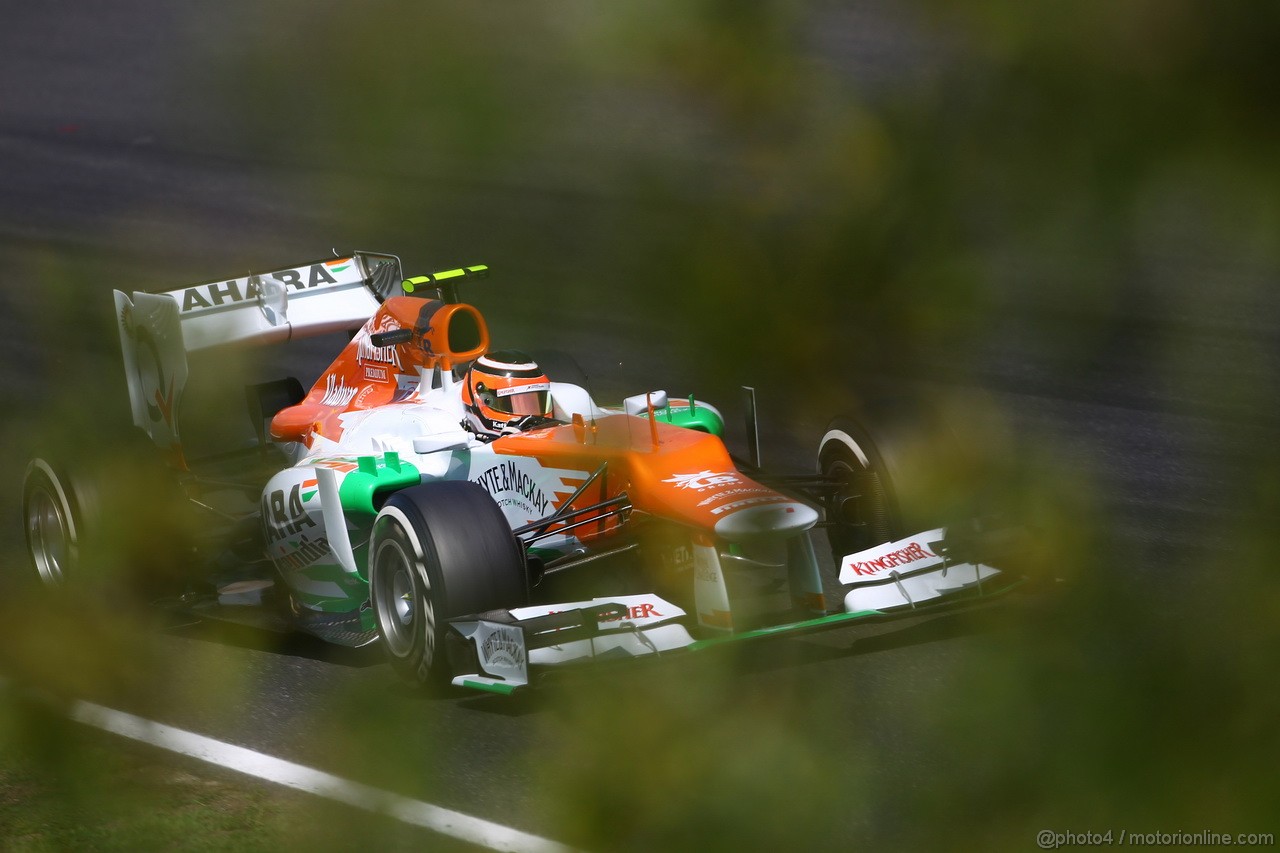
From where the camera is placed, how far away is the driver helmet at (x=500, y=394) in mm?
5547

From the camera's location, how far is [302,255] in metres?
1.25

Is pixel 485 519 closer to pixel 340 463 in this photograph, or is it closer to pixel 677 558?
pixel 677 558

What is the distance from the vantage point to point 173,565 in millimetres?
1278

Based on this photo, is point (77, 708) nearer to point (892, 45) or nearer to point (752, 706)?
point (752, 706)

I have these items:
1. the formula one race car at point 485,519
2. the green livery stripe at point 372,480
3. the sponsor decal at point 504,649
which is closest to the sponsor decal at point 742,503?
the formula one race car at point 485,519

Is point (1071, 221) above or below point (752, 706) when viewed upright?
above

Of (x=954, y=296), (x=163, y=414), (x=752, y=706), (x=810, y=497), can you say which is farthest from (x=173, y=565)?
(x=810, y=497)

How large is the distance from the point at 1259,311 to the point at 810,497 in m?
4.71

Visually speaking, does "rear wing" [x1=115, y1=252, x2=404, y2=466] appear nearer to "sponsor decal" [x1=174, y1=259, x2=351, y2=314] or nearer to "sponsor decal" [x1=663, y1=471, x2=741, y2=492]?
"sponsor decal" [x1=174, y1=259, x2=351, y2=314]

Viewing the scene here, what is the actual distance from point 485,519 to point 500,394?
77cm

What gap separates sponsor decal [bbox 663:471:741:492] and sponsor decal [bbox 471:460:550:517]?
72 cm

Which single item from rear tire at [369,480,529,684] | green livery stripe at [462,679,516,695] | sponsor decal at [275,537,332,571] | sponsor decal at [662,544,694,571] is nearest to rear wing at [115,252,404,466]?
rear tire at [369,480,529,684]

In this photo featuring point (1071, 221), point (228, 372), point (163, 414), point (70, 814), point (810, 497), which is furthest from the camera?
point (810, 497)

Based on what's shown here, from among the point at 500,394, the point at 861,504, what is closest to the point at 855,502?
the point at 861,504
